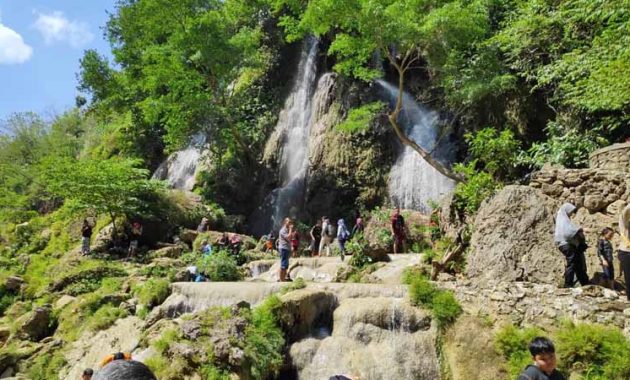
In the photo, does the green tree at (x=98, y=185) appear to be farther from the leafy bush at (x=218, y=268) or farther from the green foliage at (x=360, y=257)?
the green foliage at (x=360, y=257)

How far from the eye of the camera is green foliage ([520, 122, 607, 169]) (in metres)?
13.7

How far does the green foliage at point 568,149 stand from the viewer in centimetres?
1369

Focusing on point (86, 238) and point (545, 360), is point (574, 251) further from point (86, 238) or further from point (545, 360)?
point (86, 238)

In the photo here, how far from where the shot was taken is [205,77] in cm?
2494

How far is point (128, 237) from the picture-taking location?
2045 centimetres

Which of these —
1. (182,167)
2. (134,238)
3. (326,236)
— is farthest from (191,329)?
(182,167)

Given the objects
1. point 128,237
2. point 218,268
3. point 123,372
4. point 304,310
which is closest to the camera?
point 123,372

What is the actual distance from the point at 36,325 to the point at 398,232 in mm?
11282

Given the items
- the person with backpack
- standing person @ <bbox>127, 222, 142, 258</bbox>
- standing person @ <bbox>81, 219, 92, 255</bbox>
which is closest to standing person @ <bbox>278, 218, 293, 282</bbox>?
the person with backpack

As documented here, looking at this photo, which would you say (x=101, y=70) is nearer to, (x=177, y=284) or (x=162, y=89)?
(x=162, y=89)

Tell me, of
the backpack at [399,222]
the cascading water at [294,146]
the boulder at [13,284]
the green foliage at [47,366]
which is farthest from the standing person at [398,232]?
the boulder at [13,284]

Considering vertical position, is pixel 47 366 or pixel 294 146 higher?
pixel 294 146

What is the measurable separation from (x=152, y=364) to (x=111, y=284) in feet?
23.8

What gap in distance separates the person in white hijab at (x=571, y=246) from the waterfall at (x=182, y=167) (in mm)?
21558
